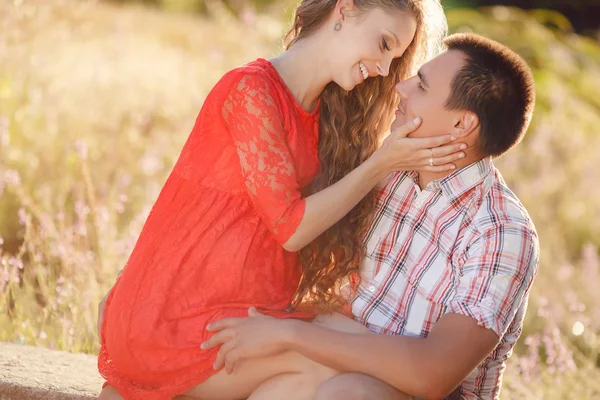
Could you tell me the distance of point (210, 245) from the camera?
110 inches

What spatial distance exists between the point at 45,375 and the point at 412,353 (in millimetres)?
1364

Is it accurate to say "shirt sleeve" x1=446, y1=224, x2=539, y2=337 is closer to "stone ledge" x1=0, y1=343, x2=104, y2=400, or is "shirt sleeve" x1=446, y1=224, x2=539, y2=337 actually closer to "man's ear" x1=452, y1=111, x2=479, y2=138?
"man's ear" x1=452, y1=111, x2=479, y2=138

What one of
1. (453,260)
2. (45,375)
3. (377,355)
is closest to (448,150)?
(453,260)

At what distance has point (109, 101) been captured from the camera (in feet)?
23.2

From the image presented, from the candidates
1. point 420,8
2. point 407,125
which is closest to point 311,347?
point 407,125

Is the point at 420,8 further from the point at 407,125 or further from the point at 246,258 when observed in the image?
the point at 246,258

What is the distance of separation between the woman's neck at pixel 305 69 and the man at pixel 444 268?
0.32 metres

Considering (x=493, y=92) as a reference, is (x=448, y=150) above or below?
below

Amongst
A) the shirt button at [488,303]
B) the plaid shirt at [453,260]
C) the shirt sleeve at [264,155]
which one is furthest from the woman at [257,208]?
the shirt button at [488,303]

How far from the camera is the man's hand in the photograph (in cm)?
256

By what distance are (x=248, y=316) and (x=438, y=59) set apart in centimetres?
103

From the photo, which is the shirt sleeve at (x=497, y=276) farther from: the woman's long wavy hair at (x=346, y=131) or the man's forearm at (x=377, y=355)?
the woman's long wavy hair at (x=346, y=131)

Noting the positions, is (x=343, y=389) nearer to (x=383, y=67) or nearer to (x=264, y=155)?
(x=264, y=155)

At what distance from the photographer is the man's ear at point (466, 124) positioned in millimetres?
2732
